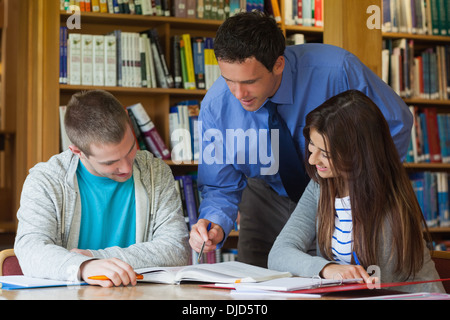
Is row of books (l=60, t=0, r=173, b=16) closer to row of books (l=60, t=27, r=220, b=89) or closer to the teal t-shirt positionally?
row of books (l=60, t=27, r=220, b=89)

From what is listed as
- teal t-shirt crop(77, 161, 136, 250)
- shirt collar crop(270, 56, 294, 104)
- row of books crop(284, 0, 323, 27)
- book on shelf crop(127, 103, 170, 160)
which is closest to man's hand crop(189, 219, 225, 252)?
teal t-shirt crop(77, 161, 136, 250)

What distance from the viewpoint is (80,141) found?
1.50 meters

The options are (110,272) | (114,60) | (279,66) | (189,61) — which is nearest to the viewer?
(110,272)

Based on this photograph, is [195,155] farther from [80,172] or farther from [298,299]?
[298,299]

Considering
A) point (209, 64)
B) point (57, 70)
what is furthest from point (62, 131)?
point (209, 64)

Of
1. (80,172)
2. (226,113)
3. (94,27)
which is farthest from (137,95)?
(80,172)

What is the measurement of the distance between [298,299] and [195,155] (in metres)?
2.16

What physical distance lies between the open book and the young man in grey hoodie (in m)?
0.13

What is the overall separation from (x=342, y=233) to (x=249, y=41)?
0.58 m

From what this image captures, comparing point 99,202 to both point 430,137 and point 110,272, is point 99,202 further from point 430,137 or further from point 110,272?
point 430,137

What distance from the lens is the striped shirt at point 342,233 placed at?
142 cm

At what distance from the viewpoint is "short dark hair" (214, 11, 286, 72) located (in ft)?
5.32

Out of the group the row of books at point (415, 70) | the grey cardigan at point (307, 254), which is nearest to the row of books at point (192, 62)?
the row of books at point (415, 70)

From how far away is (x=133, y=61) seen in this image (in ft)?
9.96
